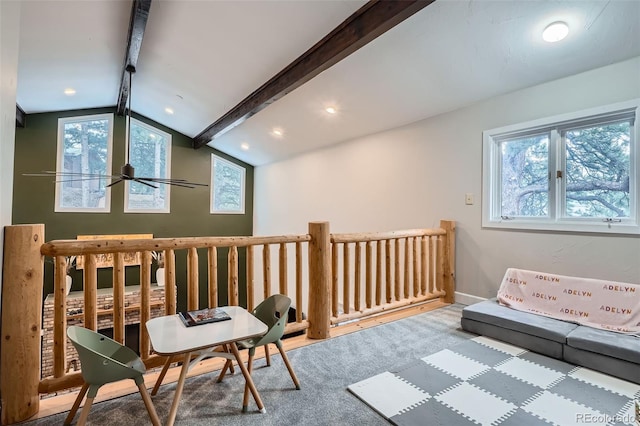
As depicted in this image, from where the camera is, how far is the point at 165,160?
6.91m

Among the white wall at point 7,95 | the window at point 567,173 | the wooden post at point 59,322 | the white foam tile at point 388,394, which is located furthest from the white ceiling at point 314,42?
the white foam tile at point 388,394

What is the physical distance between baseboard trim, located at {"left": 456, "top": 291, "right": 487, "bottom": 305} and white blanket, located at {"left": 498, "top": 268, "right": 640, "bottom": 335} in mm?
494

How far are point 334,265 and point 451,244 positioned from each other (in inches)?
62.4

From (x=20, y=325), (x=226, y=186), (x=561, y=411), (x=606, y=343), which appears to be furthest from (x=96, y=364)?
(x=226, y=186)

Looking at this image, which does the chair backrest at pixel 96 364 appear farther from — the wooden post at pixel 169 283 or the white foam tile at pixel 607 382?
the white foam tile at pixel 607 382

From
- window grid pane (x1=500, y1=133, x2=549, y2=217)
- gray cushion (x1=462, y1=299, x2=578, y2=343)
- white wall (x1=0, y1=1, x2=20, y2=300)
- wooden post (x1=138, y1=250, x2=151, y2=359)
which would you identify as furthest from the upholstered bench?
white wall (x1=0, y1=1, x2=20, y2=300)

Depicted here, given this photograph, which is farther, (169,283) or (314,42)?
(314,42)

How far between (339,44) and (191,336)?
2566mm

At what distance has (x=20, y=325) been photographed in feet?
5.28

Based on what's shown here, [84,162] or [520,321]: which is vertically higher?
[84,162]

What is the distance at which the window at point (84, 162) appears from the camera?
235 inches

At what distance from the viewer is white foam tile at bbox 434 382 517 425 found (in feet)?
5.30

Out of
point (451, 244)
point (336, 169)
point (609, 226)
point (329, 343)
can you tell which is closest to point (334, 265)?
point (329, 343)

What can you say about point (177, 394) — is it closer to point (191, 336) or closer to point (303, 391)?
point (191, 336)
